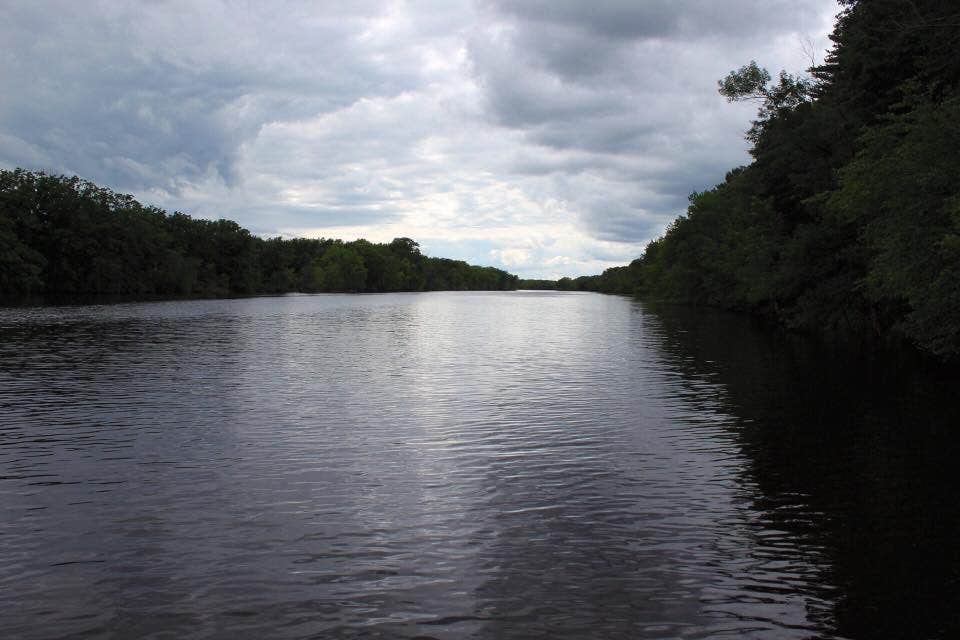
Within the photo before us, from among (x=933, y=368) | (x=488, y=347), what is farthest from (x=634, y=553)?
(x=488, y=347)

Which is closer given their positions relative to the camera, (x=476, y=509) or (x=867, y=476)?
(x=476, y=509)

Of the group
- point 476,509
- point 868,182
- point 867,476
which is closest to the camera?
point 476,509

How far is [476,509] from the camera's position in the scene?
14023mm

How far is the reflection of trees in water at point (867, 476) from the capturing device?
1024 cm

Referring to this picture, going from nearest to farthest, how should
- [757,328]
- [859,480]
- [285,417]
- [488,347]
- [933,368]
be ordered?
[859,480], [285,417], [933,368], [488,347], [757,328]

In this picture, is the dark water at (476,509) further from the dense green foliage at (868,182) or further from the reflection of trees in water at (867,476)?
the dense green foliage at (868,182)

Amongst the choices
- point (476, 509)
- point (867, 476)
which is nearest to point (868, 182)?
point (867, 476)

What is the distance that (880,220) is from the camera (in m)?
30.5

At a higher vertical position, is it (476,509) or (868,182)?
(868,182)

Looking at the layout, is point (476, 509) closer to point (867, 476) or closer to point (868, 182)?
point (867, 476)

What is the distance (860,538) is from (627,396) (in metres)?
15.1

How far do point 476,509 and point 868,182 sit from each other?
2735 centimetres

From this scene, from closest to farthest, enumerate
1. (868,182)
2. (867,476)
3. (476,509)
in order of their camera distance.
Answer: (476,509) → (867,476) → (868,182)

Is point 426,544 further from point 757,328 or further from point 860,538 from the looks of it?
point 757,328
